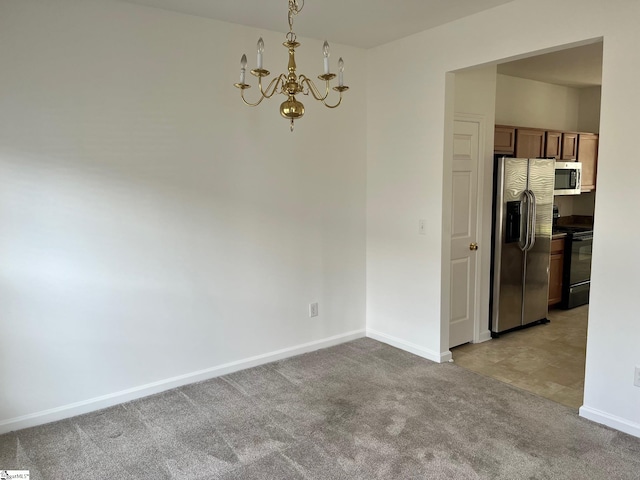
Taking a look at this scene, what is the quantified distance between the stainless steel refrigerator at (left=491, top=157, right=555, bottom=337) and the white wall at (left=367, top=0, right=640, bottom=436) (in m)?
0.93

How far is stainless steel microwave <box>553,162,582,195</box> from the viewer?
5319 mm

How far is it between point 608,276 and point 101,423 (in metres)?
3.18

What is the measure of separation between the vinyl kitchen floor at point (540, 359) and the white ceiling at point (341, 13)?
2656mm

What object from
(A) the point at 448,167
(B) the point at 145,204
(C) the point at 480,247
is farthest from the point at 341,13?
(C) the point at 480,247

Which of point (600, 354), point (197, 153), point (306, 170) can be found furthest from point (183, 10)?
point (600, 354)

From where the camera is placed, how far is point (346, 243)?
4.34 meters

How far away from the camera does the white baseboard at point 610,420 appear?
109 inches

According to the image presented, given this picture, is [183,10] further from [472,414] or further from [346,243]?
[472,414]

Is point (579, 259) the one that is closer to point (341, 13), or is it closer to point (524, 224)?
point (524, 224)

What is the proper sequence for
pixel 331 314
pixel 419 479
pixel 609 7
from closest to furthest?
pixel 419 479, pixel 609 7, pixel 331 314

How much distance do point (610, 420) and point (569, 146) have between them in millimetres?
3569

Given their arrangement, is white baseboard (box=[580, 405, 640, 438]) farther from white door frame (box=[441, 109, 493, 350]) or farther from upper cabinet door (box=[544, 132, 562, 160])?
upper cabinet door (box=[544, 132, 562, 160])

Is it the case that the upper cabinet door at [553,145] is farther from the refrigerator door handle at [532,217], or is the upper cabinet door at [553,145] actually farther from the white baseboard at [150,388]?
the white baseboard at [150,388]

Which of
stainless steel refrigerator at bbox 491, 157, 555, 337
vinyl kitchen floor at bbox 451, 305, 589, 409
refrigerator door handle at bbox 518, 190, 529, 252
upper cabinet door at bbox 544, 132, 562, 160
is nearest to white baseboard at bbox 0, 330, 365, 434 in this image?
vinyl kitchen floor at bbox 451, 305, 589, 409
